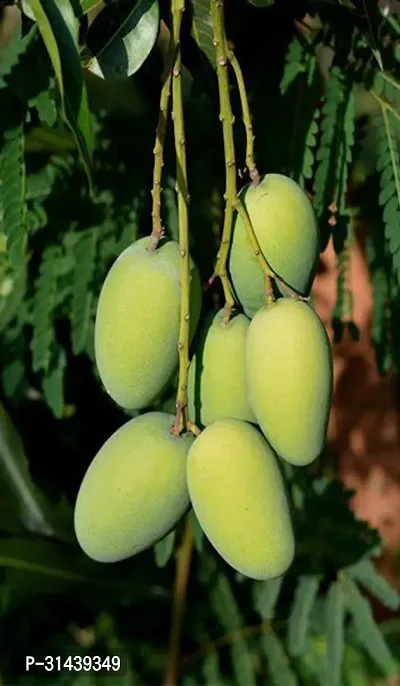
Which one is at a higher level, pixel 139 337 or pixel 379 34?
pixel 379 34

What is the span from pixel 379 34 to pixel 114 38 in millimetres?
192

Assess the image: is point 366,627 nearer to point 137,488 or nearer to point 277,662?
point 277,662

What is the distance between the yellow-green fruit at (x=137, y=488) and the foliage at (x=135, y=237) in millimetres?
126

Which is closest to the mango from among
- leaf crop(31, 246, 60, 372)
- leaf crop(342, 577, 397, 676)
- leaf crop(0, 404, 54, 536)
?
leaf crop(31, 246, 60, 372)

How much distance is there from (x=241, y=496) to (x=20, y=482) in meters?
0.42

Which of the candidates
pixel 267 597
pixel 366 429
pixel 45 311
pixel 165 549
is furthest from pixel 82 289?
pixel 366 429

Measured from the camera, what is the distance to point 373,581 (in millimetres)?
863

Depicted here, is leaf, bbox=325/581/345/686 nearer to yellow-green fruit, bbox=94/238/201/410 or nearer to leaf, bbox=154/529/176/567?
leaf, bbox=154/529/176/567

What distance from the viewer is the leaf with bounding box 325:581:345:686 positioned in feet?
2.72

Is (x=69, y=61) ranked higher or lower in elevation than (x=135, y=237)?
higher

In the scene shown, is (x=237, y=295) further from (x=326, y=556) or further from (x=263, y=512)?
(x=326, y=556)

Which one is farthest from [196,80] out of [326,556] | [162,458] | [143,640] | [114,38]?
[143,640]

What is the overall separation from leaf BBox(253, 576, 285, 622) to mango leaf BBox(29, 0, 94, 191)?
1.86 ft

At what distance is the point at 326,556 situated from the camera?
903 millimetres
